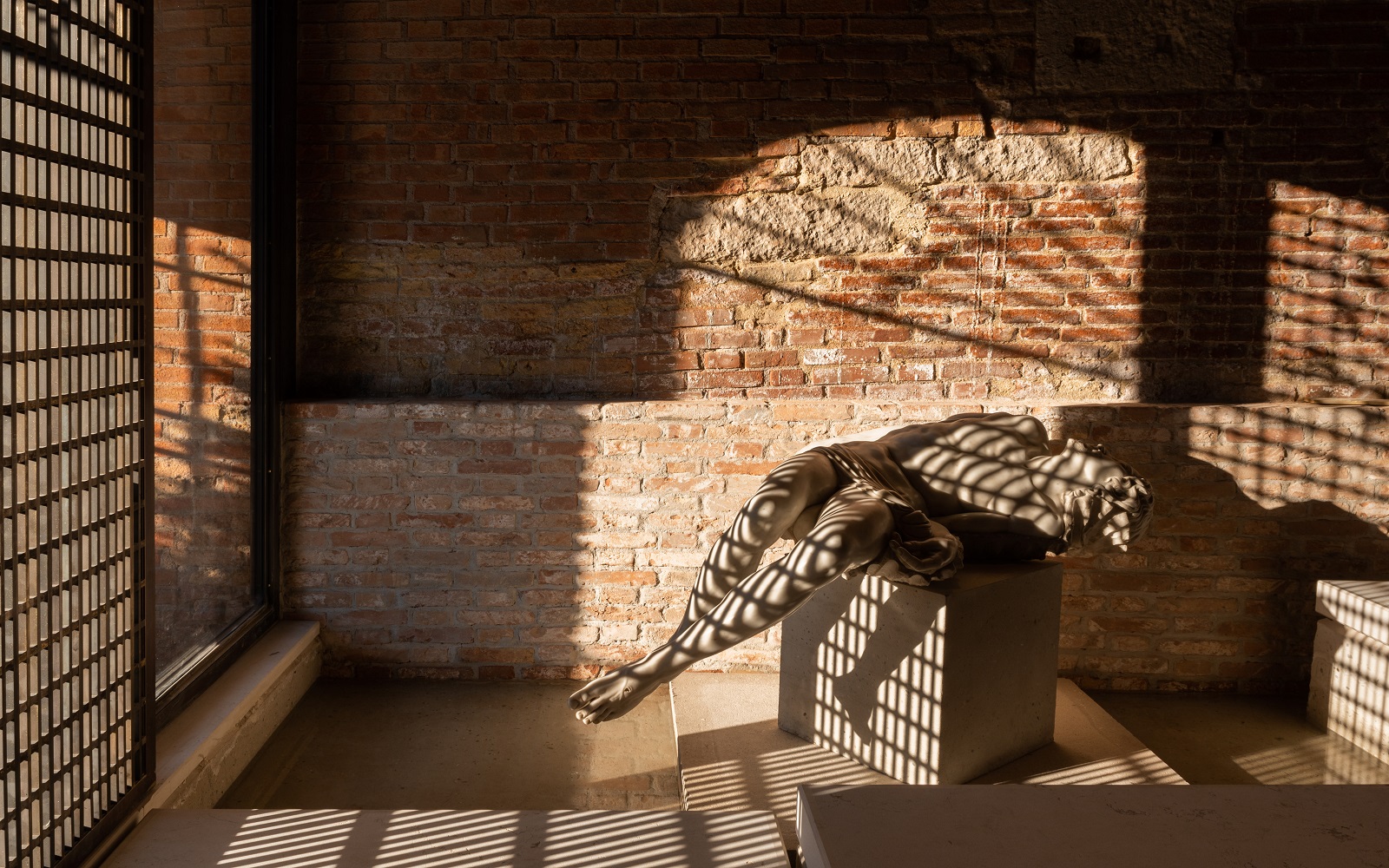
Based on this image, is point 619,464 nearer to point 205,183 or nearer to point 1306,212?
point 205,183

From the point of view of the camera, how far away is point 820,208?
404 centimetres

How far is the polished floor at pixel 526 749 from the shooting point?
312 centimetres

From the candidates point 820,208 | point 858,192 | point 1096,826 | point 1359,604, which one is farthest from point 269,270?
point 1359,604

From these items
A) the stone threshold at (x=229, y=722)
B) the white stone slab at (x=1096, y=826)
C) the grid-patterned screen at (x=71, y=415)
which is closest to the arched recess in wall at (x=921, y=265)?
the stone threshold at (x=229, y=722)

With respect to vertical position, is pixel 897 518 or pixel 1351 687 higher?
pixel 897 518

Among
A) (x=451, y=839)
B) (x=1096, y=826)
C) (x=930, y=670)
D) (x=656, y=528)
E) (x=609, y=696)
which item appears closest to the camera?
(x=1096, y=826)

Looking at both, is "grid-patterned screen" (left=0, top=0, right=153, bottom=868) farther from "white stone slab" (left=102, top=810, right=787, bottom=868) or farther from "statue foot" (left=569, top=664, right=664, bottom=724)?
"statue foot" (left=569, top=664, right=664, bottom=724)

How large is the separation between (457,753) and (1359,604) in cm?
313

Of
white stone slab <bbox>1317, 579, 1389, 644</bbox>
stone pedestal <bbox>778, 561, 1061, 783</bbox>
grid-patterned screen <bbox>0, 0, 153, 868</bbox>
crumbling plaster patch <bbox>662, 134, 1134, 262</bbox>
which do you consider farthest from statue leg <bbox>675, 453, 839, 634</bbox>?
white stone slab <bbox>1317, 579, 1389, 644</bbox>

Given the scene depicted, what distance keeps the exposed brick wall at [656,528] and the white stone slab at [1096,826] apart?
2160mm

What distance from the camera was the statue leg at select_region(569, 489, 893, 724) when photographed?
8.88ft

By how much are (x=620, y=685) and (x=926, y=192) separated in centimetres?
238

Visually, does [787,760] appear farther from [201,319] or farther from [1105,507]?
[201,319]

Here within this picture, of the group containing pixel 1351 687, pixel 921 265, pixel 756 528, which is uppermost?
pixel 921 265
